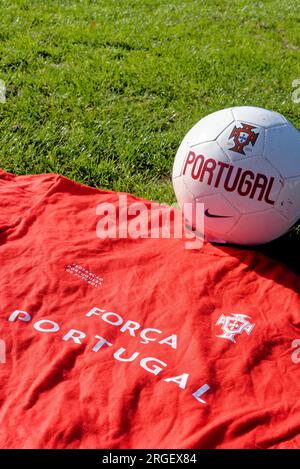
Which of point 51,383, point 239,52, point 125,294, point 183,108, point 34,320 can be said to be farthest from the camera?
point 239,52

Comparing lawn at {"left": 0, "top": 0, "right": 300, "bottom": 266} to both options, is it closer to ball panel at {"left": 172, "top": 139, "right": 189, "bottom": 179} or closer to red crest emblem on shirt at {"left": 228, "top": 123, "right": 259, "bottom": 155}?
ball panel at {"left": 172, "top": 139, "right": 189, "bottom": 179}

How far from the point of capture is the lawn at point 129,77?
445cm

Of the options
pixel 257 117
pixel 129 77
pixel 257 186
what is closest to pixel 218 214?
pixel 257 186

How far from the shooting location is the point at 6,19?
6223 mm

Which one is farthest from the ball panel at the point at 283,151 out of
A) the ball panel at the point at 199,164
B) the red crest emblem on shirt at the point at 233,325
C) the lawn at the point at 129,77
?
the lawn at the point at 129,77

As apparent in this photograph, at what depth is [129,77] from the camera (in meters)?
5.40

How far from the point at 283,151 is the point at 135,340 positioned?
1.26m

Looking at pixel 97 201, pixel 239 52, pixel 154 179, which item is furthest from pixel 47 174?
pixel 239 52

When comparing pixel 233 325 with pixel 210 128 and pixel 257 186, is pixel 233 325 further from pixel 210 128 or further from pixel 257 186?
pixel 210 128

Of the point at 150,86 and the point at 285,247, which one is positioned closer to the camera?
the point at 285,247

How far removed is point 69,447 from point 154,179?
231 centimetres

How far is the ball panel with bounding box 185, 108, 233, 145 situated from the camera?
3.36 meters

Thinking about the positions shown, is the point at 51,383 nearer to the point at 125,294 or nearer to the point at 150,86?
the point at 125,294

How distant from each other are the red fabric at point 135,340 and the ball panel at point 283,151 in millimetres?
502
